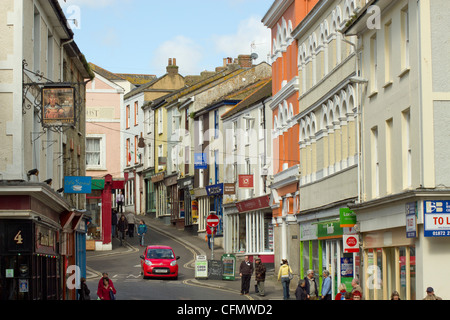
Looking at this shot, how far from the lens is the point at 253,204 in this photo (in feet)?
168

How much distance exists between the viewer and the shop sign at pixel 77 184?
31594 millimetres

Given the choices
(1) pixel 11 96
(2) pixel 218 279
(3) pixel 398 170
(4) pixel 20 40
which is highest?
(4) pixel 20 40

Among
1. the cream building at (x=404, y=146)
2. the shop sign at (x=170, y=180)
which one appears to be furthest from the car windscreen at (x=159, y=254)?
the shop sign at (x=170, y=180)

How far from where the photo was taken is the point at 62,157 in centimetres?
3356

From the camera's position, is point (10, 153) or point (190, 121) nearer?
point (10, 153)

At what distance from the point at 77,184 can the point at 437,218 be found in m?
14.3

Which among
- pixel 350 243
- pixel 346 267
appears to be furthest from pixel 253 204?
pixel 350 243

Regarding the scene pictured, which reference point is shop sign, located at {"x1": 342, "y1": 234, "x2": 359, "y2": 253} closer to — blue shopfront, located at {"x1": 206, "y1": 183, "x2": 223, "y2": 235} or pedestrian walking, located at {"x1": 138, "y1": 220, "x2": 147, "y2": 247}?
pedestrian walking, located at {"x1": 138, "y1": 220, "x2": 147, "y2": 247}

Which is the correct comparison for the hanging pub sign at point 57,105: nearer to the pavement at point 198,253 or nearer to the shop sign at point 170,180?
the pavement at point 198,253

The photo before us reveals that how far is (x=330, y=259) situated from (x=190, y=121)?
33.5 metres

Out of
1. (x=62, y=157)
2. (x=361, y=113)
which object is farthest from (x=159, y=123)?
(x=361, y=113)

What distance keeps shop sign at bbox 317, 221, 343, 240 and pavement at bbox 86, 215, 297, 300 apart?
291cm

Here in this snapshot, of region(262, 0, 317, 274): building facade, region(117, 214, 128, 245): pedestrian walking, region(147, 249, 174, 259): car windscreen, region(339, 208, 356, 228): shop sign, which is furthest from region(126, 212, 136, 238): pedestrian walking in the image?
region(339, 208, 356, 228): shop sign
